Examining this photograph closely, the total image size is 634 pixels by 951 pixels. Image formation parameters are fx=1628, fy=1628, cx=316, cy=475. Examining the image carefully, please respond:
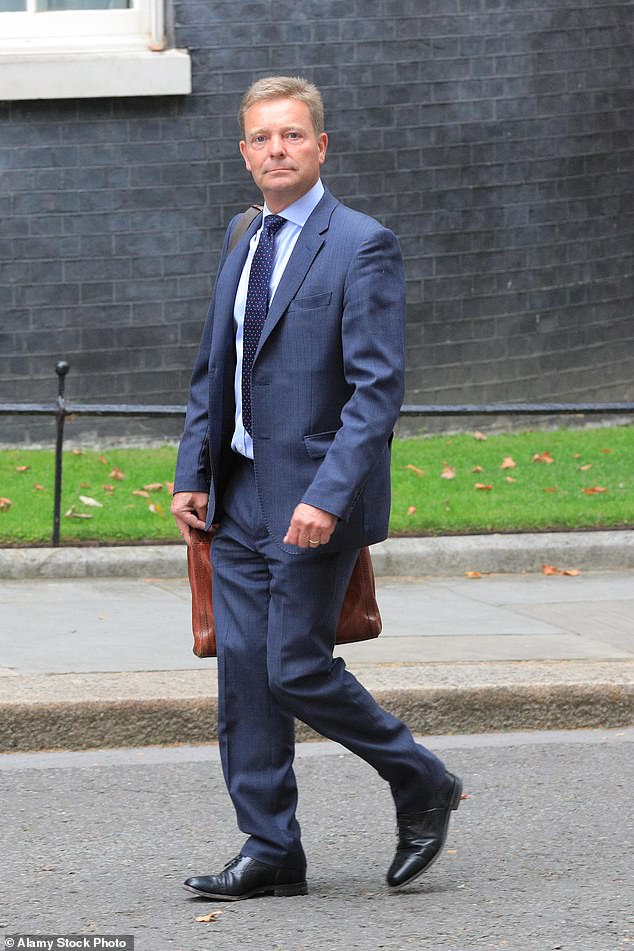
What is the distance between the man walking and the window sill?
649 cm

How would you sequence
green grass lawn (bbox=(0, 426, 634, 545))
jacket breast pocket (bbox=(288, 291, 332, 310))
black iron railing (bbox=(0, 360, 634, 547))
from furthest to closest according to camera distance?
1. green grass lawn (bbox=(0, 426, 634, 545))
2. black iron railing (bbox=(0, 360, 634, 547))
3. jacket breast pocket (bbox=(288, 291, 332, 310))

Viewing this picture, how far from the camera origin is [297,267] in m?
3.95

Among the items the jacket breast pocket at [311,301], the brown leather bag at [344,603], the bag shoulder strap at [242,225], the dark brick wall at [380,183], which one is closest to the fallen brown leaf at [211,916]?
the brown leather bag at [344,603]

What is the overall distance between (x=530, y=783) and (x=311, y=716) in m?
1.43

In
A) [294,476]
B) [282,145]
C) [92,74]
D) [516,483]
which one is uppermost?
[92,74]

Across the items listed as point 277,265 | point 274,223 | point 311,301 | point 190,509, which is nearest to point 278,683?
point 190,509

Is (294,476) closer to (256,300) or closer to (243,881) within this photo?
(256,300)

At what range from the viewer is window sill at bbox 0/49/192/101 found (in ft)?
33.4

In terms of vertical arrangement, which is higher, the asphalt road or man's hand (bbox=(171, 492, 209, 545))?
man's hand (bbox=(171, 492, 209, 545))

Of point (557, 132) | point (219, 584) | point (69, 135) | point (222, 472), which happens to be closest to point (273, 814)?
point (219, 584)

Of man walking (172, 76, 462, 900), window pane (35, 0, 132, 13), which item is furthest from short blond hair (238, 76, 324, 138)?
window pane (35, 0, 132, 13)

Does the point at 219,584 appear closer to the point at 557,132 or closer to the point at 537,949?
the point at 537,949

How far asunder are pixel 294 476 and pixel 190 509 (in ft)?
1.38

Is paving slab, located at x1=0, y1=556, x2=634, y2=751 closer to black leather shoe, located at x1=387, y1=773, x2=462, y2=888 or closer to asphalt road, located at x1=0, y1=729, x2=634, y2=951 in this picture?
asphalt road, located at x1=0, y1=729, x2=634, y2=951
